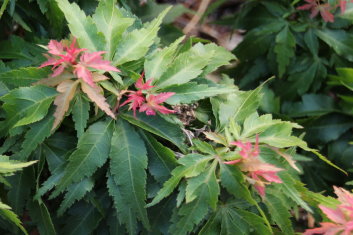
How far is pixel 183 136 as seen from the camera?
1.21 meters

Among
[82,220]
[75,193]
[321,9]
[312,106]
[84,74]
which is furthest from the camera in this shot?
[312,106]

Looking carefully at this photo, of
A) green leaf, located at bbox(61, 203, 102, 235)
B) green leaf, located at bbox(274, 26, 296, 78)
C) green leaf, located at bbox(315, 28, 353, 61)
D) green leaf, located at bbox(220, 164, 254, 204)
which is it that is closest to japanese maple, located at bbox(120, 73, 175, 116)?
green leaf, located at bbox(220, 164, 254, 204)

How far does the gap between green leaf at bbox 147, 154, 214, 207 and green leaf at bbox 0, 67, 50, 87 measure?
42 cm

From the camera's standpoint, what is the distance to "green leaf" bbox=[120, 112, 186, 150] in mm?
1166

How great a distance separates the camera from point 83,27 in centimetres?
118

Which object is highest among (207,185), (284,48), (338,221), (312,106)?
(207,185)

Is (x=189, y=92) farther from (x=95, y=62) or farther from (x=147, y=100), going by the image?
(x=95, y=62)

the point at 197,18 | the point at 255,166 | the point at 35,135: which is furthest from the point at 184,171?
the point at 197,18

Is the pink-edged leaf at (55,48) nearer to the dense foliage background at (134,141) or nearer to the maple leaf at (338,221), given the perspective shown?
the dense foliage background at (134,141)

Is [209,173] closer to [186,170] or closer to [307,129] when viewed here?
[186,170]

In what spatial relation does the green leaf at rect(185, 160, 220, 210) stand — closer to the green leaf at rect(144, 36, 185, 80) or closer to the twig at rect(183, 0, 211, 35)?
the green leaf at rect(144, 36, 185, 80)

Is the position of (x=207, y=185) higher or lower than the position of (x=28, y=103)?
lower

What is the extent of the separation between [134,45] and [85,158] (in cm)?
33

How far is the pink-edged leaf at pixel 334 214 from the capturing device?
115 cm
